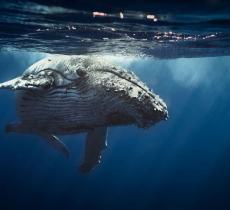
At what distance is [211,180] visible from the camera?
2290 inches

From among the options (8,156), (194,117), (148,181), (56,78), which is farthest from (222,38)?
(194,117)

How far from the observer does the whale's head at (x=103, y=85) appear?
6.87 metres

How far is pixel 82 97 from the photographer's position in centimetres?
779

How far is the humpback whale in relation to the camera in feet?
22.9

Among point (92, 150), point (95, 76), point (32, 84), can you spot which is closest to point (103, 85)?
point (95, 76)

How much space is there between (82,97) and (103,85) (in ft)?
1.81

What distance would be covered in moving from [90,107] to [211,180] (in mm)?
54455

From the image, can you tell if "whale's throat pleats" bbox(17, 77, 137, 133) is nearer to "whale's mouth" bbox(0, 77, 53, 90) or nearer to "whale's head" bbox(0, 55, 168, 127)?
"whale's head" bbox(0, 55, 168, 127)

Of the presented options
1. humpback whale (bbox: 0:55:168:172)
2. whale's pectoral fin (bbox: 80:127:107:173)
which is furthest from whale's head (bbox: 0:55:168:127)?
whale's pectoral fin (bbox: 80:127:107:173)

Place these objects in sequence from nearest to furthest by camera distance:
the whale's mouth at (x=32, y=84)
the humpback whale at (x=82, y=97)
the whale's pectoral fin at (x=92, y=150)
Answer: the humpback whale at (x=82, y=97)
the whale's mouth at (x=32, y=84)
the whale's pectoral fin at (x=92, y=150)

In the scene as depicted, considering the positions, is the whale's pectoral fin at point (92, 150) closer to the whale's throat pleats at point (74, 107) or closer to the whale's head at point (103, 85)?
the whale's throat pleats at point (74, 107)

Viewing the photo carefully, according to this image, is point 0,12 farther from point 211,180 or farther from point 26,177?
point 211,180

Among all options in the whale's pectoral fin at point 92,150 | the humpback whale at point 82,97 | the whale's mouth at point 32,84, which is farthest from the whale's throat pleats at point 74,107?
the whale's pectoral fin at point 92,150

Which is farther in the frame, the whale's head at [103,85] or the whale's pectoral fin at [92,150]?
the whale's pectoral fin at [92,150]
